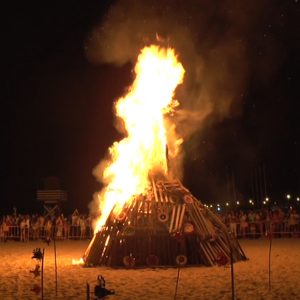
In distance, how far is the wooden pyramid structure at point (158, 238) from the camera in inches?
547

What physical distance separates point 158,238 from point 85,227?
1245cm

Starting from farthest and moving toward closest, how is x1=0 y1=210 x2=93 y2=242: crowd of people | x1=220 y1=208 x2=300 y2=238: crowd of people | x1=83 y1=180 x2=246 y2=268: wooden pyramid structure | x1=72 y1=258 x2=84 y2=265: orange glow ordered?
x1=0 y1=210 x2=93 y2=242: crowd of people < x1=220 y1=208 x2=300 y2=238: crowd of people < x1=72 y1=258 x2=84 y2=265: orange glow < x1=83 y1=180 x2=246 y2=268: wooden pyramid structure

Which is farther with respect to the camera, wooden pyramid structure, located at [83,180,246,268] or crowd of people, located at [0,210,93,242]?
crowd of people, located at [0,210,93,242]

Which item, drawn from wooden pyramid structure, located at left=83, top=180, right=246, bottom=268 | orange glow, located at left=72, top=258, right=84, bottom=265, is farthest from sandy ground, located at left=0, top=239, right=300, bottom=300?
wooden pyramid structure, located at left=83, top=180, right=246, bottom=268

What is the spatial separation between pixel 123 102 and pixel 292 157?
41026mm

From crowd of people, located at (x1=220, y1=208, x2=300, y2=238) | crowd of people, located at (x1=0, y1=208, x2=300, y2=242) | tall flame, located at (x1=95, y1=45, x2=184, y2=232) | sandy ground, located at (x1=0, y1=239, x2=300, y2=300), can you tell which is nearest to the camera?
sandy ground, located at (x1=0, y1=239, x2=300, y2=300)

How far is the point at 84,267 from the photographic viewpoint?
14133 millimetres

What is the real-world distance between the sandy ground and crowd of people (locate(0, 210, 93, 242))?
9.42 metres

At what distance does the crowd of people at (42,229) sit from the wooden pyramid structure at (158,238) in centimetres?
1111

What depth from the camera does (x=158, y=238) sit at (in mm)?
14062

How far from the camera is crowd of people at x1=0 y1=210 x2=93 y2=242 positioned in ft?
83.4

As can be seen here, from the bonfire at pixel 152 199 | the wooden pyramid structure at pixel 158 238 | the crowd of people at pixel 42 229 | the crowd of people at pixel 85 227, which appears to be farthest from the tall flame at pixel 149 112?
the crowd of people at pixel 42 229

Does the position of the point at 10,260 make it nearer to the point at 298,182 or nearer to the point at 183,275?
the point at 183,275

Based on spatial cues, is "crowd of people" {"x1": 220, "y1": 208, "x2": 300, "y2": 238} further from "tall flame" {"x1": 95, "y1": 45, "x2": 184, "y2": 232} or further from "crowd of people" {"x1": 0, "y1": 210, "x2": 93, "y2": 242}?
"tall flame" {"x1": 95, "y1": 45, "x2": 184, "y2": 232}
